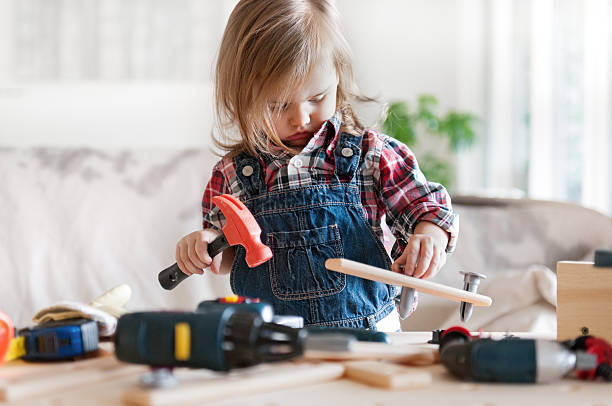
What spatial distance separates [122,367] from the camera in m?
0.58

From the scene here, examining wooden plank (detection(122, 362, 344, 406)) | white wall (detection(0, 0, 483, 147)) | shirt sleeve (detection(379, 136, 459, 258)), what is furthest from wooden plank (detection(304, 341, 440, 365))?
white wall (detection(0, 0, 483, 147))

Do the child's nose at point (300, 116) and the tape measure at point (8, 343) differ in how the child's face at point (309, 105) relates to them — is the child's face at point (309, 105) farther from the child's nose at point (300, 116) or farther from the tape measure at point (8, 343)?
the tape measure at point (8, 343)

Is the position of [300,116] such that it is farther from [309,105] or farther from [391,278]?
[391,278]

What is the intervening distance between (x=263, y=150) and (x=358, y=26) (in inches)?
105

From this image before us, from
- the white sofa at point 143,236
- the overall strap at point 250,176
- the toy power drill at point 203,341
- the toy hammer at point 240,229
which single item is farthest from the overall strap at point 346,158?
the white sofa at point 143,236

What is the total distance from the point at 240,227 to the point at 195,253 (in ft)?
0.48

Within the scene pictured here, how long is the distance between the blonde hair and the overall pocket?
13 centimetres

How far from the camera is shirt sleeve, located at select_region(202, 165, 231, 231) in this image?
1021mm

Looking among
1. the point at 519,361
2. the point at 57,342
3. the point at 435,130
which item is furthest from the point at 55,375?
the point at 435,130

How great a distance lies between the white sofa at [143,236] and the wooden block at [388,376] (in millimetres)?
1023

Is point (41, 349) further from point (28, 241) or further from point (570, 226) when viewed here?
point (570, 226)

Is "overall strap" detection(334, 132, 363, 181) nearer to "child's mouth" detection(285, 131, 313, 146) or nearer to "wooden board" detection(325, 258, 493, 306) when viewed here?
"child's mouth" detection(285, 131, 313, 146)

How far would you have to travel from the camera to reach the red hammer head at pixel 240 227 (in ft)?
2.47

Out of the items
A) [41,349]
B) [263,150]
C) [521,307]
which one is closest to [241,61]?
[263,150]
